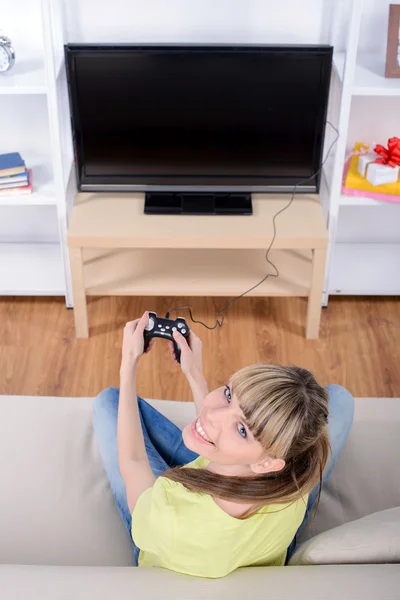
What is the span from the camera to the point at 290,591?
4.26ft

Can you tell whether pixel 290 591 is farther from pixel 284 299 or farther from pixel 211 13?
pixel 211 13

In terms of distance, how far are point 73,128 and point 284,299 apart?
1.10 meters

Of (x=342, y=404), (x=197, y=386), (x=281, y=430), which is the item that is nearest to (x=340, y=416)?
(x=342, y=404)

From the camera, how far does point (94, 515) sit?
174 cm

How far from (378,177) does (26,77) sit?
1.30 metres

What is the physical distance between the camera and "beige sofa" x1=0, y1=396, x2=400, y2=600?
1315 mm

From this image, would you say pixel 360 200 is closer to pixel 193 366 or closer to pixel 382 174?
pixel 382 174

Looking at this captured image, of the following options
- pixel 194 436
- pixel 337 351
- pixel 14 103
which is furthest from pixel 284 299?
pixel 194 436

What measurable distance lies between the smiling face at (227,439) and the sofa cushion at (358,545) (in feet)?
0.70

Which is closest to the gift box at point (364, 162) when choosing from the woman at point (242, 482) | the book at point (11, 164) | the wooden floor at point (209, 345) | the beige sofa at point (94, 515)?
the wooden floor at point (209, 345)

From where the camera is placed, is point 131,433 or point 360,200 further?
point 360,200

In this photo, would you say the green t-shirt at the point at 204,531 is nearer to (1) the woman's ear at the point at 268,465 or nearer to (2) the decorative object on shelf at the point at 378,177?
(1) the woman's ear at the point at 268,465

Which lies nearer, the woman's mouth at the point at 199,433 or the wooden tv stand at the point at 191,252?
the woman's mouth at the point at 199,433

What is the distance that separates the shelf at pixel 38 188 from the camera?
2.77 m
